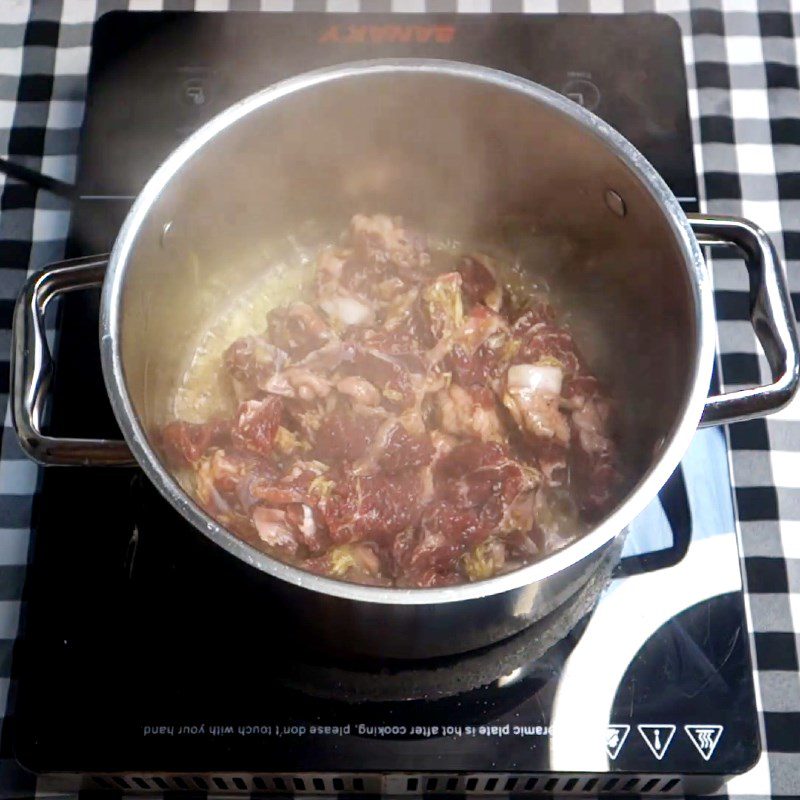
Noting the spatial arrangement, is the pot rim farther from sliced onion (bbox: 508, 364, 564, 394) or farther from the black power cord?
the black power cord

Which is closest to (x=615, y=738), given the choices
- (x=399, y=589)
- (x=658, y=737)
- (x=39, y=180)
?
(x=658, y=737)

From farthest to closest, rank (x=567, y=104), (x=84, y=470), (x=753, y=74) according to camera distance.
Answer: (x=753, y=74)
(x=84, y=470)
(x=567, y=104)

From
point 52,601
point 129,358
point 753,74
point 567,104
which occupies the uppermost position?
point 753,74

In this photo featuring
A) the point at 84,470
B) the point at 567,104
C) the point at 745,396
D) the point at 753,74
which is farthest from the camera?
the point at 753,74

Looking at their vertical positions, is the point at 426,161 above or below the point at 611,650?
above

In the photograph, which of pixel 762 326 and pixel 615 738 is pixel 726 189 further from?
pixel 615 738

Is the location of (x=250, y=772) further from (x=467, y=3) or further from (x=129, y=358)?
(x=467, y=3)

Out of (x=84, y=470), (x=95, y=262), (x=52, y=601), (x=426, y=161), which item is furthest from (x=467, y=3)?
(x=52, y=601)
